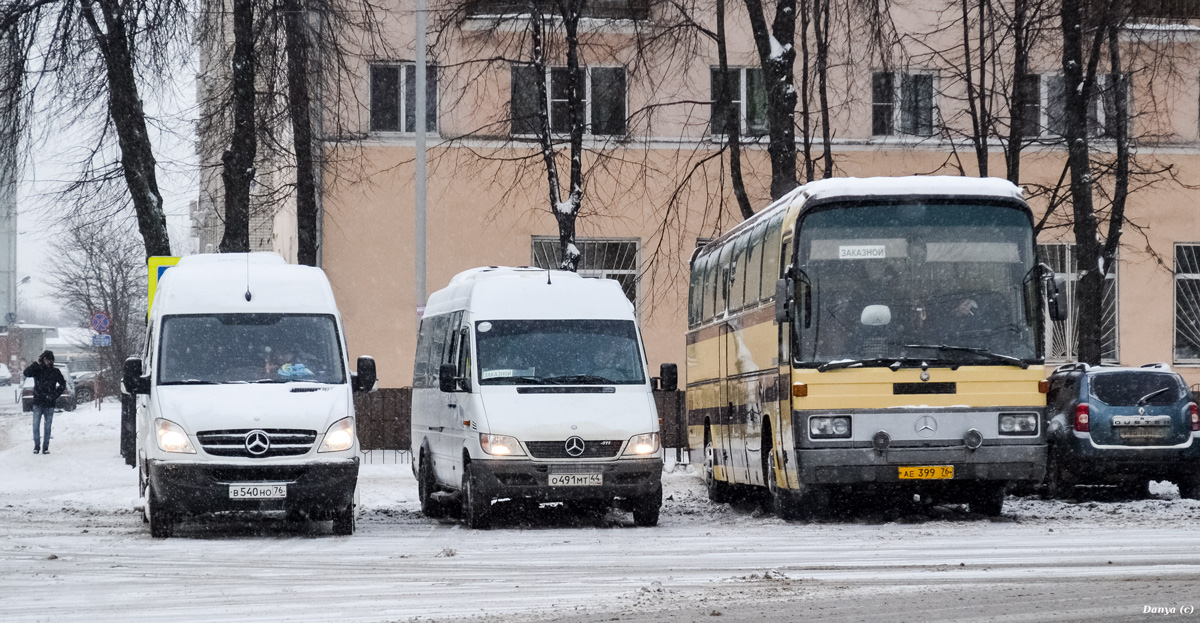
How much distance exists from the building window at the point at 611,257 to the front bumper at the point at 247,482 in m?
18.5

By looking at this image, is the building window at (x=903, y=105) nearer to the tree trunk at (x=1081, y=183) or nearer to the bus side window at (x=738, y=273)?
the tree trunk at (x=1081, y=183)

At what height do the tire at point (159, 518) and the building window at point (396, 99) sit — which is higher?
the building window at point (396, 99)

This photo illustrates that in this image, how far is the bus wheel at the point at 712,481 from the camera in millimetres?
21859

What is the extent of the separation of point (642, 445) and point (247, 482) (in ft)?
12.8

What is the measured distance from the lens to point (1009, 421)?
1698 cm

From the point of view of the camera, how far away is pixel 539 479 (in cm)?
1683

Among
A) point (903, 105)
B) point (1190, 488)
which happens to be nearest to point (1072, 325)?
point (903, 105)

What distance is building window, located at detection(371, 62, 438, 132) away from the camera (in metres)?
33.6

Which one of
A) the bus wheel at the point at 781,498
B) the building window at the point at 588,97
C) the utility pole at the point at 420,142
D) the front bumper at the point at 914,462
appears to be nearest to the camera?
the front bumper at the point at 914,462

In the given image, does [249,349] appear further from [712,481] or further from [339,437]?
[712,481]

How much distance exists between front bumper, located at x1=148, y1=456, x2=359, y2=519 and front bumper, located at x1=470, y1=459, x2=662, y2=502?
1.38 meters

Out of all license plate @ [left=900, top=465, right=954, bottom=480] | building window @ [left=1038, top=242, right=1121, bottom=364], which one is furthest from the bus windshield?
building window @ [left=1038, top=242, right=1121, bottom=364]

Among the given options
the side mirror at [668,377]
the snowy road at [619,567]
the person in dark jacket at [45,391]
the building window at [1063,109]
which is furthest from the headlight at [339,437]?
the person in dark jacket at [45,391]

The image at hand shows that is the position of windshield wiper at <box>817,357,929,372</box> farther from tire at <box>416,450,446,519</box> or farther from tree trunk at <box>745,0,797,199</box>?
tree trunk at <box>745,0,797,199</box>
